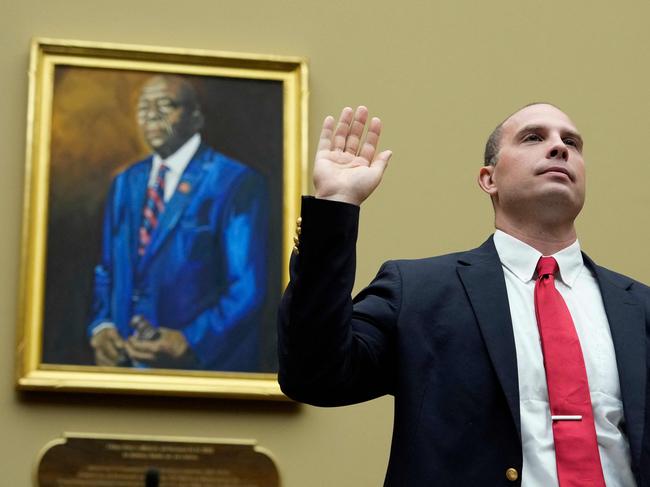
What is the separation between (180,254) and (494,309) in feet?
11.7

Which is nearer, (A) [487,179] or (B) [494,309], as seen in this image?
(B) [494,309]

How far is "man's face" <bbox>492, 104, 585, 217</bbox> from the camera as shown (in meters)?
4.07

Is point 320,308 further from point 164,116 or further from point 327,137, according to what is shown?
point 164,116

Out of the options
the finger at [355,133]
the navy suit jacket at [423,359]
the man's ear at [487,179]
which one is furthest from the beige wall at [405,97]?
the finger at [355,133]

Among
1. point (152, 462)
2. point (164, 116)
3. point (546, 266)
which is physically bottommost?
point (152, 462)

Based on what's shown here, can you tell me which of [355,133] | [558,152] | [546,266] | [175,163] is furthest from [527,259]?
[175,163]

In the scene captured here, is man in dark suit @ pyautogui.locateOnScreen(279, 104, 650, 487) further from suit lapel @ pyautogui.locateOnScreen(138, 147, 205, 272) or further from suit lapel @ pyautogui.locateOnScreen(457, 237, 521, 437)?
suit lapel @ pyautogui.locateOnScreen(138, 147, 205, 272)

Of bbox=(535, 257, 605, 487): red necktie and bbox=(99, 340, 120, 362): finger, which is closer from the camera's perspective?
bbox=(535, 257, 605, 487): red necktie

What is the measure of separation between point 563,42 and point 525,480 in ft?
15.7

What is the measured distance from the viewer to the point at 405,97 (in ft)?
24.7

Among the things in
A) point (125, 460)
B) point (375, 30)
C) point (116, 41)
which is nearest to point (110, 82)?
point (116, 41)

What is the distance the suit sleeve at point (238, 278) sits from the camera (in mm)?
6961

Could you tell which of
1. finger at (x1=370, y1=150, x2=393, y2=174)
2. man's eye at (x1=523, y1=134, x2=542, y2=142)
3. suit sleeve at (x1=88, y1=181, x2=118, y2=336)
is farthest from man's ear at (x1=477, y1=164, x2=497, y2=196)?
suit sleeve at (x1=88, y1=181, x2=118, y2=336)

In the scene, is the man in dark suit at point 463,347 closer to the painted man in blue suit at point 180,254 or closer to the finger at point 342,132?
the finger at point 342,132
